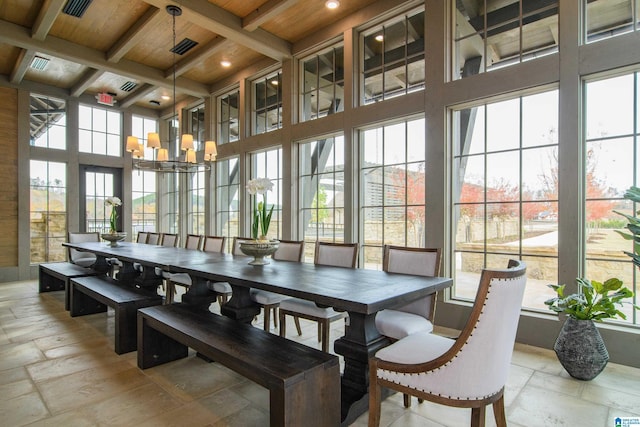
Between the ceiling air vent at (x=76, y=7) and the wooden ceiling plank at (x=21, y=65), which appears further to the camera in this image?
the wooden ceiling plank at (x=21, y=65)

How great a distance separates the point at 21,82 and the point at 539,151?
8.67m

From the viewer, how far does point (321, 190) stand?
5180mm

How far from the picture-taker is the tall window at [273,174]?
5.75 meters

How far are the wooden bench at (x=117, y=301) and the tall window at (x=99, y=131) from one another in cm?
454

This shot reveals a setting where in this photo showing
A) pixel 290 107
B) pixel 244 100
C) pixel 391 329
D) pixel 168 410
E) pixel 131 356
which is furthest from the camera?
pixel 244 100

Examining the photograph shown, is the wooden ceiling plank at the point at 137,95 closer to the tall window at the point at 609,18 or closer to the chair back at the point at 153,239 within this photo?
the chair back at the point at 153,239

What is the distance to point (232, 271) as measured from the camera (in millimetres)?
2768

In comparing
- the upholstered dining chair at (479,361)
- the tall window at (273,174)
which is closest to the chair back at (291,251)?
the tall window at (273,174)

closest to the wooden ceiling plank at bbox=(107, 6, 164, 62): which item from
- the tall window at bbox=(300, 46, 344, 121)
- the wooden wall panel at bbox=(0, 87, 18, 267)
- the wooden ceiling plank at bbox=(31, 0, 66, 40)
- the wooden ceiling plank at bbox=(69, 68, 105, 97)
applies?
the wooden ceiling plank at bbox=(69, 68, 105, 97)

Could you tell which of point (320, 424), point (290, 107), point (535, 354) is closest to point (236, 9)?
point (290, 107)

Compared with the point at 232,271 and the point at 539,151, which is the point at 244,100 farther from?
the point at 539,151

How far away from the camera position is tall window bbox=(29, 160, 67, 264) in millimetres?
6820

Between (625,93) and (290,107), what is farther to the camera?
(290,107)

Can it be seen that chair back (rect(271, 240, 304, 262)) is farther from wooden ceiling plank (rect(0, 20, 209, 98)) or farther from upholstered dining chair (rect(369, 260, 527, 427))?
wooden ceiling plank (rect(0, 20, 209, 98))
